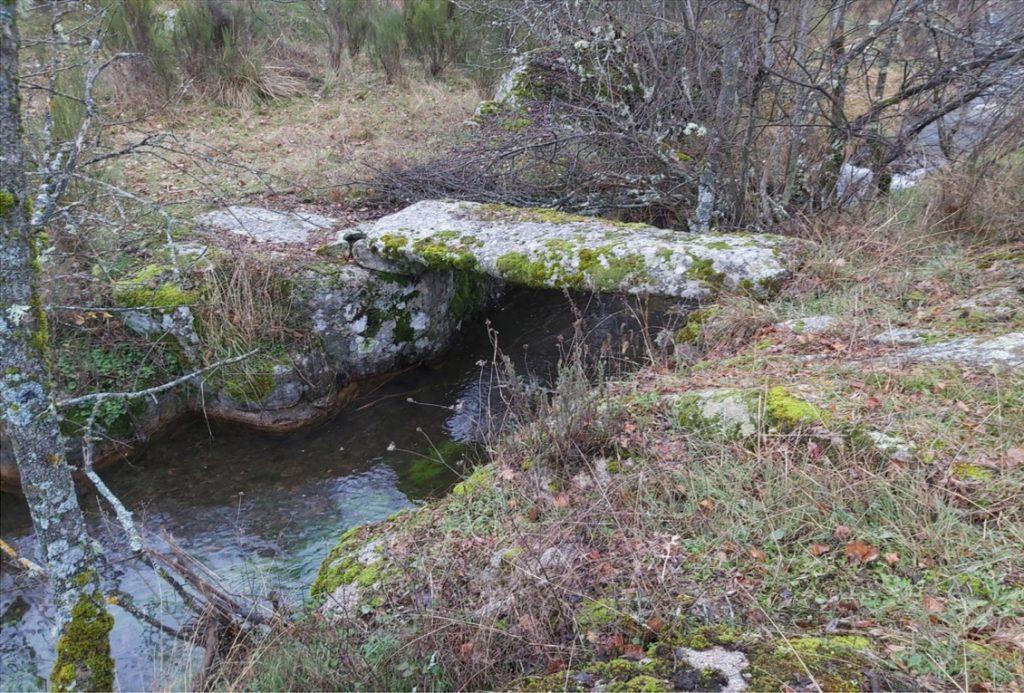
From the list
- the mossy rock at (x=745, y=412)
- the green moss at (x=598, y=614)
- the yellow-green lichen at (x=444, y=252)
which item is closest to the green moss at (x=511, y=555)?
the green moss at (x=598, y=614)

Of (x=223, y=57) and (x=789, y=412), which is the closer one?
(x=789, y=412)

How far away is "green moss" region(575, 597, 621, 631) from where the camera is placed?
6.86ft

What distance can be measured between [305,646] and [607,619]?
1.10 metres

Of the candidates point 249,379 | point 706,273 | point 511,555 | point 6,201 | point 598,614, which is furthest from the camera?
point 249,379

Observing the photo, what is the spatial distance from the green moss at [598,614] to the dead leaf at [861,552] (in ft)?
2.65

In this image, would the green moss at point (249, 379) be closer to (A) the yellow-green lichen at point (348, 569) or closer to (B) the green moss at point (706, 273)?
(A) the yellow-green lichen at point (348, 569)

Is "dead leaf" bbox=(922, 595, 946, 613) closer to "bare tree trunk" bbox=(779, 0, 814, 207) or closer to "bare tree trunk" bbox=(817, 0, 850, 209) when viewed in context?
"bare tree trunk" bbox=(779, 0, 814, 207)

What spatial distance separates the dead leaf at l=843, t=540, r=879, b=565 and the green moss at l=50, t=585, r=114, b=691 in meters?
2.51

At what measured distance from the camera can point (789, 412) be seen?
282 cm

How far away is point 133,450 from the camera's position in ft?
16.6

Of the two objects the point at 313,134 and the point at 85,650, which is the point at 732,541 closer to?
the point at 85,650

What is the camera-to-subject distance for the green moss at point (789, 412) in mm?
2760

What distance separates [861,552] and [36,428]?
266 centimetres

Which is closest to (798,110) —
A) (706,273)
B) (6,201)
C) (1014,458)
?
(706,273)
